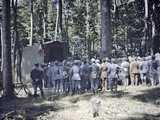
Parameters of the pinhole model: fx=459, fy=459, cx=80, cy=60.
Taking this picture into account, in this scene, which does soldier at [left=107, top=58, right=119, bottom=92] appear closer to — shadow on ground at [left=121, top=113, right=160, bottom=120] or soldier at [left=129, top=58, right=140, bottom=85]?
soldier at [left=129, top=58, right=140, bottom=85]

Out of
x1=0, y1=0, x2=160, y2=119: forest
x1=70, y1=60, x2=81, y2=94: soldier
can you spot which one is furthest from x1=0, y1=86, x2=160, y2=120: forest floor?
x1=0, y1=0, x2=160, y2=119: forest

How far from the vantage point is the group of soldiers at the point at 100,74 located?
24653 millimetres

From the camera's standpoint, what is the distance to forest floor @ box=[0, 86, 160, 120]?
2033 centimetres

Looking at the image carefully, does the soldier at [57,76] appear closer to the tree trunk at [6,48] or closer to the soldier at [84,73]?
the soldier at [84,73]

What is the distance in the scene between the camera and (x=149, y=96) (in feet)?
73.7

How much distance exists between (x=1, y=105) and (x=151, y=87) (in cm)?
809

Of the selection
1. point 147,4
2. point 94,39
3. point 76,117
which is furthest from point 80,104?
point 94,39

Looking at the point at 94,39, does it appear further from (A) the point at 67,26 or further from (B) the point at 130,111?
(B) the point at 130,111

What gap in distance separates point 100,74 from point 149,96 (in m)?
3.37

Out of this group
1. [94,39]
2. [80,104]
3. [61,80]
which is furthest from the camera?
[94,39]

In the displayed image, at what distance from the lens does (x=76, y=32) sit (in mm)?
70500

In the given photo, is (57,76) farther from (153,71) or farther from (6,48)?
(153,71)

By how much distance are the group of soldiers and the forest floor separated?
38.0 inches

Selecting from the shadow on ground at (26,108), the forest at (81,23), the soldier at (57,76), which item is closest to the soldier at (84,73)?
the soldier at (57,76)
